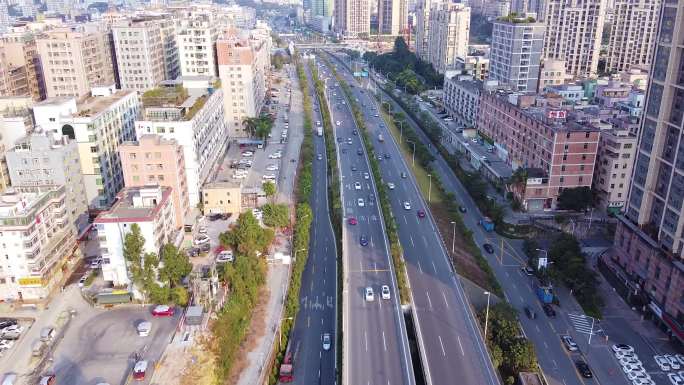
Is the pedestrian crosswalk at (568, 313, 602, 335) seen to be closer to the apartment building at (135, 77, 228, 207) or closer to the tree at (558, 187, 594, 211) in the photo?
the tree at (558, 187, 594, 211)

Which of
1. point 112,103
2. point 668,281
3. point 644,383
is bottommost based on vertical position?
point 644,383

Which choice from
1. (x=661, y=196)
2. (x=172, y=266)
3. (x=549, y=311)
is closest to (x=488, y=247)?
(x=549, y=311)

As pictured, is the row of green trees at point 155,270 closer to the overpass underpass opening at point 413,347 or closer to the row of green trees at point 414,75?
the overpass underpass opening at point 413,347

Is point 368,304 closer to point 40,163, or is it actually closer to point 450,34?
point 40,163

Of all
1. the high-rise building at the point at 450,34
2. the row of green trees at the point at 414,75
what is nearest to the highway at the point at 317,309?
the row of green trees at the point at 414,75

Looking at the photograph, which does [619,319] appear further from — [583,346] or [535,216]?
[535,216]

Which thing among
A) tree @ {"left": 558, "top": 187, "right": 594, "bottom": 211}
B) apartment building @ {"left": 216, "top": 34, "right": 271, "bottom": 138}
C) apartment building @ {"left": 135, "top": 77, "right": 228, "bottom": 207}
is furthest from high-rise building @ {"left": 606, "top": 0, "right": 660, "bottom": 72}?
apartment building @ {"left": 135, "top": 77, "right": 228, "bottom": 207}

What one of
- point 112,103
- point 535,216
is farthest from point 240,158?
point 535,216
